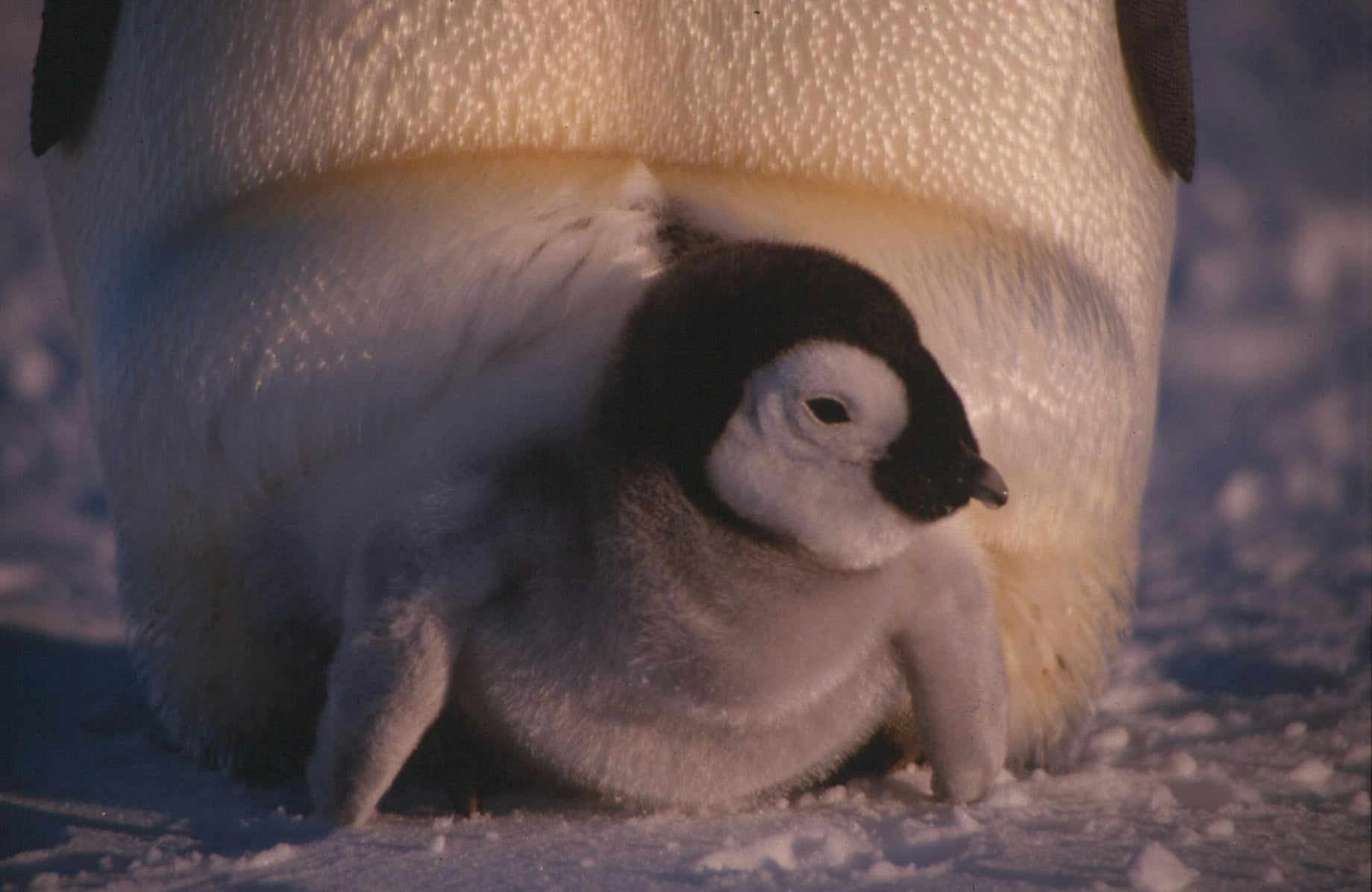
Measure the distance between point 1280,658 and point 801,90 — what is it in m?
0.85

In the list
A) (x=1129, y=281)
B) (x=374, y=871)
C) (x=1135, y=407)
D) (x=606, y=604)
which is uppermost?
(x=1129, y=281)

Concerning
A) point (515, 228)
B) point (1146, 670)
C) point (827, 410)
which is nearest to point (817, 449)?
point (827, 410)

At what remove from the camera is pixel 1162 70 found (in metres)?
1.05

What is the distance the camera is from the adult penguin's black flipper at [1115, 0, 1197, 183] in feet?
3.38

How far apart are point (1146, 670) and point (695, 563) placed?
0.78m

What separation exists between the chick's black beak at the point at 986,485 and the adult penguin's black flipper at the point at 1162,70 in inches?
20.2

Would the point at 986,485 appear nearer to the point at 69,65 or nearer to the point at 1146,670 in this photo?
the point at 1146,670

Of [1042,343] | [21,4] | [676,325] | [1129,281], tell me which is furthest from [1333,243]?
[21,4]

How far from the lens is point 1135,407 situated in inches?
40.5

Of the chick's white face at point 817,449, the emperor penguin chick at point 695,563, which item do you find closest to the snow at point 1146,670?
the emperor penguin chick at point 695,563

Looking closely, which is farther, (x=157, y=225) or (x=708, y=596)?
(x=157, y=225)

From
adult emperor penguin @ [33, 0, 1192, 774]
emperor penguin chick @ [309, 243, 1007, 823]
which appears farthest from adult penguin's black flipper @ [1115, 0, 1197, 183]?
emperor penguin chick @ [309, 243, 1007, 823]

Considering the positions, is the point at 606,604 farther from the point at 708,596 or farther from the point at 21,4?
the point at 21,4

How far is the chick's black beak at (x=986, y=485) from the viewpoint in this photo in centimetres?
71
